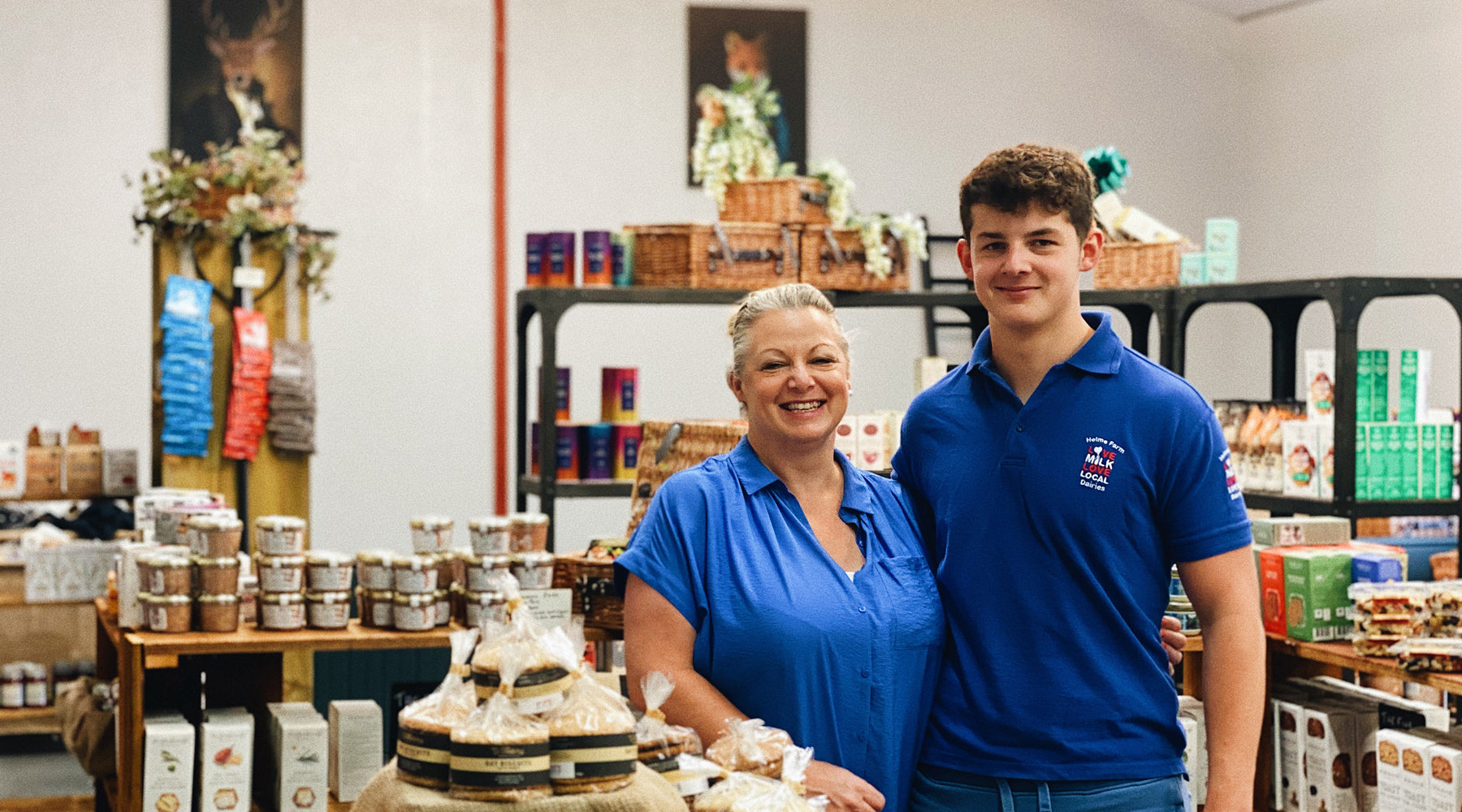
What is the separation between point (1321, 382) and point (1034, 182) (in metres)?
2.96

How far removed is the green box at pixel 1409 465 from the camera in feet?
15.5

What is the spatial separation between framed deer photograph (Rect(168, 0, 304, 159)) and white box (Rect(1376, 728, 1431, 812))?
7023 millimetres

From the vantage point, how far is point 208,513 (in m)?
4.52

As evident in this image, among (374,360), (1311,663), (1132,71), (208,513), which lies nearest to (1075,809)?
(1311,663)

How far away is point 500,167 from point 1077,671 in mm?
7672

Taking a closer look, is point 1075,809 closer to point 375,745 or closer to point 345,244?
point 375,745

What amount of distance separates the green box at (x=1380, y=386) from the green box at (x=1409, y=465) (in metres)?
0.10

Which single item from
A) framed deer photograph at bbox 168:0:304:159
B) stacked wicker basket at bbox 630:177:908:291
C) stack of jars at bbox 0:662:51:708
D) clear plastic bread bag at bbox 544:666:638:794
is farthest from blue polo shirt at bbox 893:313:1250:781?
framed deer photograph at bbox 168:0:304:159

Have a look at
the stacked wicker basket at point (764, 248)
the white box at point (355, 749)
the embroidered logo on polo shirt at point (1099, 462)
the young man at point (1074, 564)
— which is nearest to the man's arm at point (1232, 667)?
the young man at point (1074, 564)

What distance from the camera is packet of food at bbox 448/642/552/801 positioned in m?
1.71

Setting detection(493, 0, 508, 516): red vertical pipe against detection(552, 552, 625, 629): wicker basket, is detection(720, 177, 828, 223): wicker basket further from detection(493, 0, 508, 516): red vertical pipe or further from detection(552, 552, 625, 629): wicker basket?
detection(493, 0, 508, 516): red vertical pipe

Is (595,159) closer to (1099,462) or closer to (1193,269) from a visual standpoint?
(1193,269)

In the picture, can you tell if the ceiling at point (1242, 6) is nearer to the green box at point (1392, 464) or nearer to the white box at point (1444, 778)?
the green box at point (1392, 464)

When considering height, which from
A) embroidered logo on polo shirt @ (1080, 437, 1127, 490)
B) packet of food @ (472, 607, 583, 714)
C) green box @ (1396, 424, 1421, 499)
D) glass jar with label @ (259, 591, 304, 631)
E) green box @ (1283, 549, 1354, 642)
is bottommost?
glass jar with label @ (259, 591, 304, 631)
